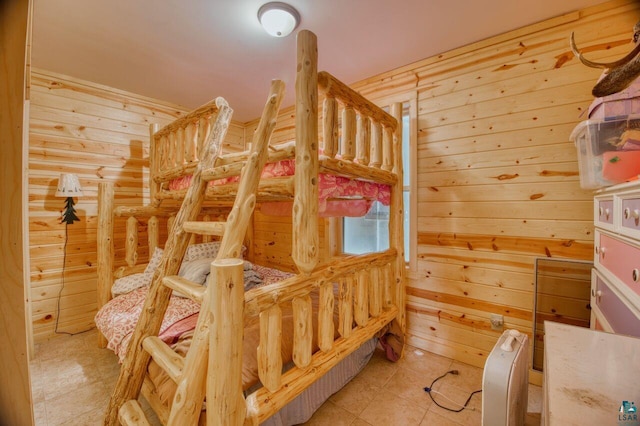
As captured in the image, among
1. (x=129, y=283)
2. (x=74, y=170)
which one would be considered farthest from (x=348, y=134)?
(x=74, y=170)

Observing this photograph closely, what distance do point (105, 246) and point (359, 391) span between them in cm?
246

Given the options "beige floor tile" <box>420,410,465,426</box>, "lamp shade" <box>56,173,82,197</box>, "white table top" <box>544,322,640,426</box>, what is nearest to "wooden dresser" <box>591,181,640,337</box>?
"white table top" <box>544,322,640,426</box>

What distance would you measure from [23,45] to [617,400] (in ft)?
4.27

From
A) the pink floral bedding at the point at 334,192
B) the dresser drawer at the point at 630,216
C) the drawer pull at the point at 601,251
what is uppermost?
the pink floral bedding at the point at 334,192

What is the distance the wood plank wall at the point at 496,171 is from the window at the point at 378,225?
0.48 ft

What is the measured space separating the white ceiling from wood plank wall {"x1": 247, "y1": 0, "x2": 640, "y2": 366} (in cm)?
18

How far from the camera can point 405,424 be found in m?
1.55

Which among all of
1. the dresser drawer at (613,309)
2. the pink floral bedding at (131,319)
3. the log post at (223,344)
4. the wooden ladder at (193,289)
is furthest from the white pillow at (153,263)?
the dresser drawer at (613,309)

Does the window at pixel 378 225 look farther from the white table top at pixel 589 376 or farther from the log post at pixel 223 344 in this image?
the log post at pixel 223 344

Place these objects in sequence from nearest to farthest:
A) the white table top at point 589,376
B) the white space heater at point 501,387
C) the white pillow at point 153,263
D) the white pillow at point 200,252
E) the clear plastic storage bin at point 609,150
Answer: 1. the white table top at point 589,376
2. the white space heater at point 501,387
3. the clear plastic storage bin at point 609,150
4. the white pillow at point 153,263
5. the white pillow at point 200,252

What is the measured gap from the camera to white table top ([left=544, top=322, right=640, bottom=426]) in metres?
0.53

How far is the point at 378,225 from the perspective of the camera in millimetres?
2906

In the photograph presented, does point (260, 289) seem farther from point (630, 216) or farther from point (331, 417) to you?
point (630, 216)

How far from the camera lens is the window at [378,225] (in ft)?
8.26
